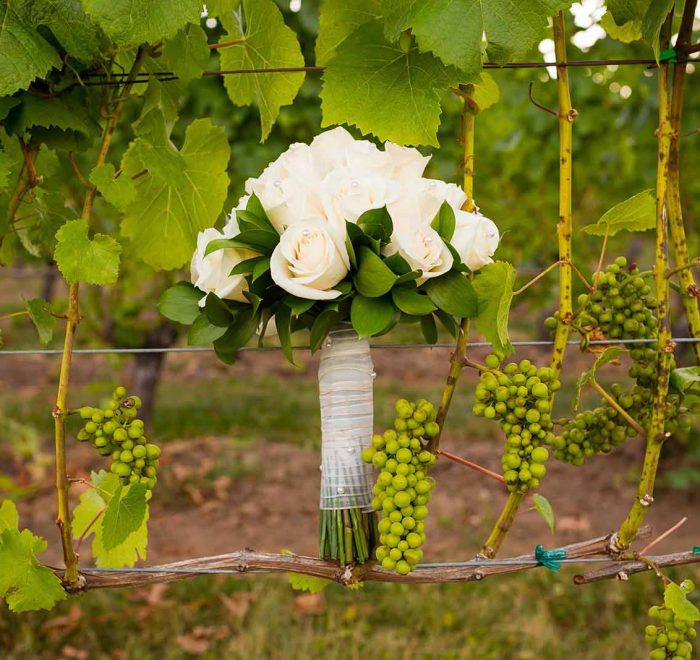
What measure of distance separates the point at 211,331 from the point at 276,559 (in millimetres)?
360

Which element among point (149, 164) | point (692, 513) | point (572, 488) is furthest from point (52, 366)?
point (149, 164)

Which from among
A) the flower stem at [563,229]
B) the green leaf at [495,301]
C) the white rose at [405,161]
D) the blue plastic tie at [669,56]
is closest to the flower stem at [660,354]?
the blue plastic tie at [669,56]

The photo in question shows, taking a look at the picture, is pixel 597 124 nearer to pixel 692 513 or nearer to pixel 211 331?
pixel 692 513

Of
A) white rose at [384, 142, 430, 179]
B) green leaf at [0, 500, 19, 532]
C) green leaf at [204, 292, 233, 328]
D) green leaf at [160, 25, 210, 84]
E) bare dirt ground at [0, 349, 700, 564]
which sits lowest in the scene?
bare dirt ground at [0, 349, 700, 564]

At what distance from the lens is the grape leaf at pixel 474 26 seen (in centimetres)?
107

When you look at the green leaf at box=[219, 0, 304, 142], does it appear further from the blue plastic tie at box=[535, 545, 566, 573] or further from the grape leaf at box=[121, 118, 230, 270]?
the blue plastic tie at box=[535, 545, 566, 573]

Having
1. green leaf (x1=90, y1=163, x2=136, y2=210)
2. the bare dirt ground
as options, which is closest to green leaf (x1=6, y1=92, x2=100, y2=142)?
green leaf (x1=90, y1=163, x2=136, y2=210)

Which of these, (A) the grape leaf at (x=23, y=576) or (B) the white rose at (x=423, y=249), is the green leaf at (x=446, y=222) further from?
(A) the grape leaf at (x=23, y=576)

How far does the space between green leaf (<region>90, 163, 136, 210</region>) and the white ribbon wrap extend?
38cm

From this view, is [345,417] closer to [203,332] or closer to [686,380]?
[203,332]

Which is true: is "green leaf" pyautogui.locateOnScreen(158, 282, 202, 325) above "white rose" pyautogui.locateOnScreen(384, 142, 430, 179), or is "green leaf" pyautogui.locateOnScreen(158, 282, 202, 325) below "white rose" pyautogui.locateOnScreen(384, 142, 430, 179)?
below

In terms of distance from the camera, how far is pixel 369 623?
11.4ft

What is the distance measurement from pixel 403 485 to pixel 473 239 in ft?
1.21

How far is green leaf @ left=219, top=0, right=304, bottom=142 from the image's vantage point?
1.39 metres
